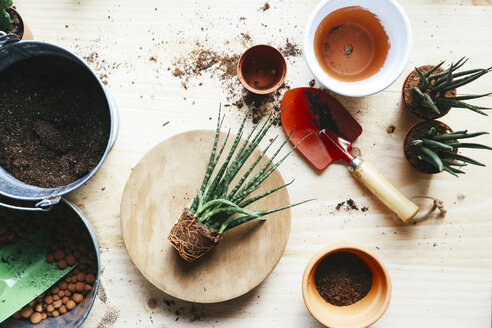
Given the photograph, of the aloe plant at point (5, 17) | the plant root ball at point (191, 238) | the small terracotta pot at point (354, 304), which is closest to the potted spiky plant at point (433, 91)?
the small terracotta pot at point (354, 304)

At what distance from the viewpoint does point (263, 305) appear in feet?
3.61

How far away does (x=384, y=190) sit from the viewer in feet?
3.40

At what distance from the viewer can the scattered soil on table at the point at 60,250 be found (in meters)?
1.08

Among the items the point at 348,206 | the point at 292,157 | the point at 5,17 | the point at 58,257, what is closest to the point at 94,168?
the point at 58,257

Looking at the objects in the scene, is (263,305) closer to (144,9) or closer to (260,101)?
(260,101)

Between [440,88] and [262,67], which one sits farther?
[262,67]

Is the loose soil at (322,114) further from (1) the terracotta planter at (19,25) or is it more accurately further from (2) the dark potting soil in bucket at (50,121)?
(1) the terracotta planter at (19,25)

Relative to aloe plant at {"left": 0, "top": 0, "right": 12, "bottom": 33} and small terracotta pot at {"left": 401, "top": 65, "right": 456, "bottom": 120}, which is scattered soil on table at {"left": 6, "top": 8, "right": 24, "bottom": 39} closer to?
aloe plant at {"left": 0, "top": 0, "right": 12, "bottom": 33}

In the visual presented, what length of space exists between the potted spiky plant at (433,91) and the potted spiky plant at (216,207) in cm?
38

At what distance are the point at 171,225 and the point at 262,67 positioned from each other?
52cm

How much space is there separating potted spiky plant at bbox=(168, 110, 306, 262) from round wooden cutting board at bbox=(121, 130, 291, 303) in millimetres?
53

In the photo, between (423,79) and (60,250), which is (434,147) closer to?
(423,79)

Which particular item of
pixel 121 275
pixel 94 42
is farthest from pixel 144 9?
pixel 121 275

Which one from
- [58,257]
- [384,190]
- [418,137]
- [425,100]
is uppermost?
[425,100]
